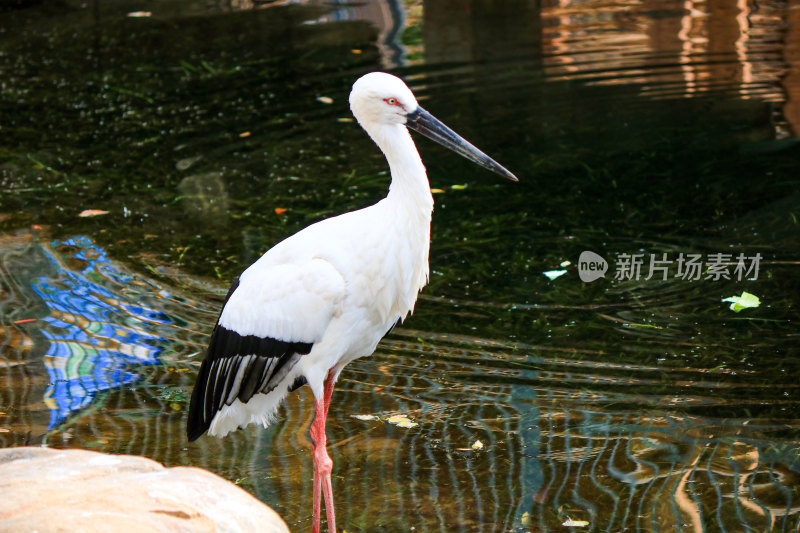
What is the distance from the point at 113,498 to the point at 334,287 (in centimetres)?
101

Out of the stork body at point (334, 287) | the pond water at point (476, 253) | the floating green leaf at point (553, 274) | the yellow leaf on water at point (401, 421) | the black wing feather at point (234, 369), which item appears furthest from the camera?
the floating green leaf at point (553, 274)

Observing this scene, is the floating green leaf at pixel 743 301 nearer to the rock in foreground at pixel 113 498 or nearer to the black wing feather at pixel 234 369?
the black wing feather at pixel 234 369

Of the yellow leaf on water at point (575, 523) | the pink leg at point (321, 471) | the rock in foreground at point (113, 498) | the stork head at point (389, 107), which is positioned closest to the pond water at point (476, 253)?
the yellow leaf on water at point (575, 523)

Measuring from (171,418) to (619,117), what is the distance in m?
4.78

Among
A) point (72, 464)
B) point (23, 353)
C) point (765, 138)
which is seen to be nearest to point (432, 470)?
point (72, 464)

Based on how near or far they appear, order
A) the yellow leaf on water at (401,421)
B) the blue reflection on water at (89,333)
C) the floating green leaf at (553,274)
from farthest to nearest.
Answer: the floating green leaf at (553,274)
the blue reflection on water at (89,333)
the yellow leaf on water at (401,421)

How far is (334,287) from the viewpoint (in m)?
3.50

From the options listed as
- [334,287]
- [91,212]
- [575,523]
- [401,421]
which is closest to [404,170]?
[334,287]

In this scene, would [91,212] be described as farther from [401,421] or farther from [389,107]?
[389,107]

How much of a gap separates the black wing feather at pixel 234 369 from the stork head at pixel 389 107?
0.79 m

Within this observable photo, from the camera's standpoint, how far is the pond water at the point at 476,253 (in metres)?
3.98

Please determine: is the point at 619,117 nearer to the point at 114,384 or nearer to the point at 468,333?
the point at 468,333

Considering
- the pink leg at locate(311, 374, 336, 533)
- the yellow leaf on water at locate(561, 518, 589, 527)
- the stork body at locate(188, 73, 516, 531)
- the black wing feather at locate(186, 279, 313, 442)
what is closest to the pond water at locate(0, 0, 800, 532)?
the yellow leaf on water at locate(561, 518, 589, 527)

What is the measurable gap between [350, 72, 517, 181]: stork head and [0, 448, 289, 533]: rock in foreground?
53.9 inches
